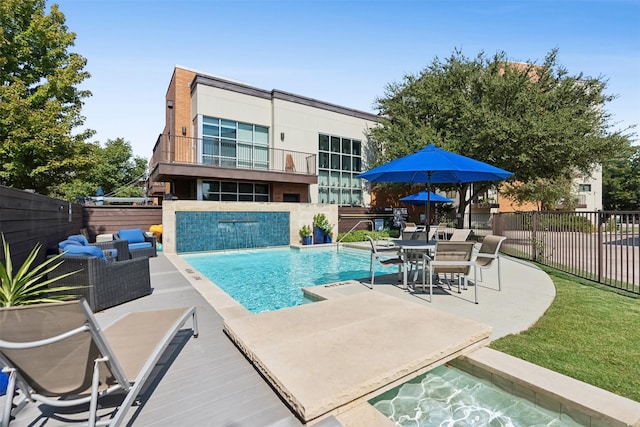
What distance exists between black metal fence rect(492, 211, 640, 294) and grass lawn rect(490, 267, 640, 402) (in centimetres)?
155

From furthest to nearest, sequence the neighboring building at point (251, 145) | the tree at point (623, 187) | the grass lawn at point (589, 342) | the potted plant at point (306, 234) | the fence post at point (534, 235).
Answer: the tree at point (623, 187) < the potted plant at point (306, 234) < the neighboring building at point (251, 145) < the fence post at point (534, 235) < the grass lawn at point (589, 342)

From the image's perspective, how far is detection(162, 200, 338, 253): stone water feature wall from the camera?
12680mm

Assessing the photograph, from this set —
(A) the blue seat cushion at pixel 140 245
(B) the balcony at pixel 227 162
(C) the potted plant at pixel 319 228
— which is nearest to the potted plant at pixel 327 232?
(C) the potted plant at pixel 319 228

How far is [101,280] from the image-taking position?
454 centimetres

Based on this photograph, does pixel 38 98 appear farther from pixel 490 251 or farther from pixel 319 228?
pixel 490 251

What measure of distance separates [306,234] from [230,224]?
12.0 ft

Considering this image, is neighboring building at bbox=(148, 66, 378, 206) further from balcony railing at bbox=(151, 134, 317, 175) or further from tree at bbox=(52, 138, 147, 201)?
tree at bbox=(52, 138, 147, 201)

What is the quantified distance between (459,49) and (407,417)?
19.8 meters

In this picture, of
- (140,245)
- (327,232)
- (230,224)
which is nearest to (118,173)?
(230,224)

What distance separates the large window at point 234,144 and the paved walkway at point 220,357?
10.2 metres

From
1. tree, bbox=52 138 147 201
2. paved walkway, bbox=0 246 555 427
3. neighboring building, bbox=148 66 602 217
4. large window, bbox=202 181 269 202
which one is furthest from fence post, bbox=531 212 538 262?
tree, bbox=52 138 147 201

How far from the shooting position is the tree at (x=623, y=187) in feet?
138

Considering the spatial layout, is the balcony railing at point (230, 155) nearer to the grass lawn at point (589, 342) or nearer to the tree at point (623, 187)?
the grass lawn at point (589, 342)

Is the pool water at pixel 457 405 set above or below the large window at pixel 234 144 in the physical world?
below
